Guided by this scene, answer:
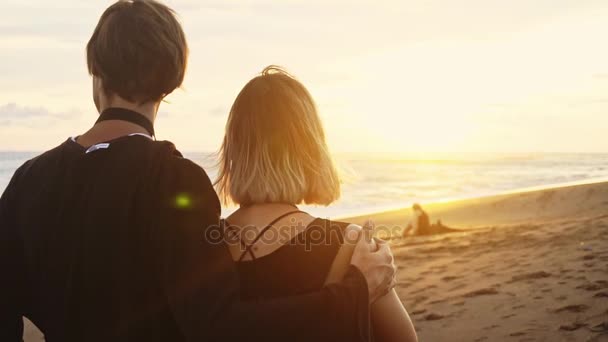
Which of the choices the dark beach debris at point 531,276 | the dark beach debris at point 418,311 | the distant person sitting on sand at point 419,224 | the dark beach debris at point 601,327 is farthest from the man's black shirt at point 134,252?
the distant person sitting on sand at point 419,224

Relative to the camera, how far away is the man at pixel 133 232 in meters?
1.82

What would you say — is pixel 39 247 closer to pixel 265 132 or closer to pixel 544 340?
pixel 265 132

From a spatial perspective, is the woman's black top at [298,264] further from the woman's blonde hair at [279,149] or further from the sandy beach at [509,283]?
the sandy beach at [509,283]

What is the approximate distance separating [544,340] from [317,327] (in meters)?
3.07

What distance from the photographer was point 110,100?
6.61ft

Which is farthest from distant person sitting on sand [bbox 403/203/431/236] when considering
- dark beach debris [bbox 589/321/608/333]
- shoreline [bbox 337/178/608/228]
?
dark beach debris [bbox 589/321/608/333]

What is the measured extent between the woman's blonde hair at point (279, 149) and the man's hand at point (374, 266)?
0.28 metres

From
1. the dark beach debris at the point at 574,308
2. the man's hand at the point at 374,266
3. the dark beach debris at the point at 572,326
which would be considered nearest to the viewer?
the man's hand at the point at 374,266

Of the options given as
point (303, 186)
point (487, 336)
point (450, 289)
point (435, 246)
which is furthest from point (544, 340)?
point (435, 246)

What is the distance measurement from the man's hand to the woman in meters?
0.06

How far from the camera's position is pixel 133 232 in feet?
5.99

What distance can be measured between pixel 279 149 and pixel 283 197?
0.64 ft

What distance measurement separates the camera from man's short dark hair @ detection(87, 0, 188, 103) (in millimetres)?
1951

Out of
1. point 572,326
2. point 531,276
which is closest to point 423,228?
point 531,276
